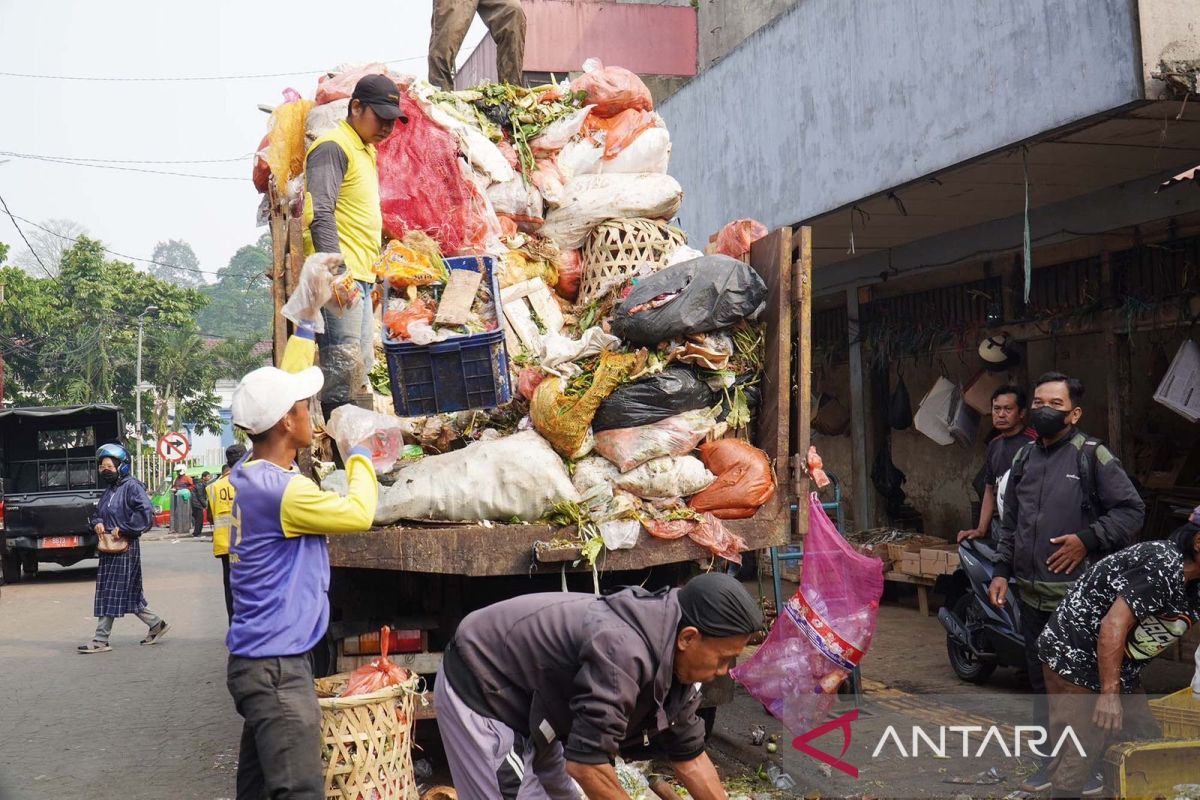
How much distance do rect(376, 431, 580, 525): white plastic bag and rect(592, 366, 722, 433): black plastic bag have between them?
0.36 metres

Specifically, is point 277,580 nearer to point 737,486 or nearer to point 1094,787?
point 737,486

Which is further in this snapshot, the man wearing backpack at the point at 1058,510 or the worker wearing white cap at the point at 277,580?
the man wearing backpack at the point at 1058,510

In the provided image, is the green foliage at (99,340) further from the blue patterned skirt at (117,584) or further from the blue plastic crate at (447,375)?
the blue plastic crate at (447,375)

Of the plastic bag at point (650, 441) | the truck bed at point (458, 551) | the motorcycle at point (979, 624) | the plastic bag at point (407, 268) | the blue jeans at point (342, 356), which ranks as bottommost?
the motorcycle at point (979, 624)

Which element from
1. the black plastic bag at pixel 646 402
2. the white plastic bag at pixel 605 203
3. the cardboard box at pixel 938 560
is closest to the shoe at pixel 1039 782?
the black plastic bag at pixel 646 402

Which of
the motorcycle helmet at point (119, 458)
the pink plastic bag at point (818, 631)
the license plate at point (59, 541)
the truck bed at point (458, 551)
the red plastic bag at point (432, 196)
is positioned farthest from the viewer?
the license plate at point (59, 541)

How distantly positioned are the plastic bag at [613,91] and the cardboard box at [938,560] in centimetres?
440

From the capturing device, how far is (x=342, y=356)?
5.12 meters

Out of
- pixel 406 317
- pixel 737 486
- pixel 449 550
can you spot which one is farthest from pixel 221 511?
pixel 737 486

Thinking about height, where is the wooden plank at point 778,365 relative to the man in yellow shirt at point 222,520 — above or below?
above

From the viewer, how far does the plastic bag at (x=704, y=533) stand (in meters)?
4.79

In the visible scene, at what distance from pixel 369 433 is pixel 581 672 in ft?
7.38

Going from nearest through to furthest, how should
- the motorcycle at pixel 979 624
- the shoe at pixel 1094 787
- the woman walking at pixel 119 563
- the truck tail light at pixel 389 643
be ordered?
the shoe at pixel 1094 787
the truck tail light at pixel 389 643
the motorcycle at pixel 979 624
the woman walking at pixel 119 563

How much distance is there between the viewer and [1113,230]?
8008 millimetres
